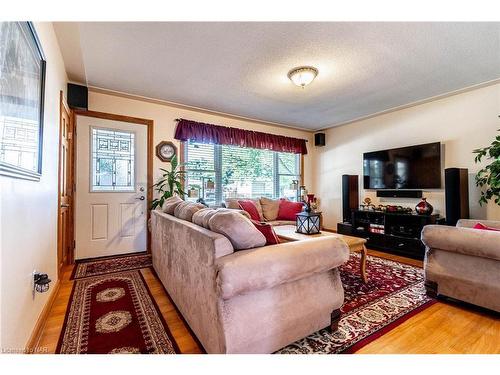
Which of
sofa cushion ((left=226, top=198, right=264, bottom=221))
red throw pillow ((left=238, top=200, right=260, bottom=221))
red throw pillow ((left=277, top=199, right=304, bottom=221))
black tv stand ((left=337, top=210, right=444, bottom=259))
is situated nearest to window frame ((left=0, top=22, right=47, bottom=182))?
sofa cushion ((left=226, top=198, right=264, bottom=221))

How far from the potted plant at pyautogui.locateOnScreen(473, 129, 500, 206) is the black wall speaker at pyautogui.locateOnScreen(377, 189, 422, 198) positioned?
0.76 metres

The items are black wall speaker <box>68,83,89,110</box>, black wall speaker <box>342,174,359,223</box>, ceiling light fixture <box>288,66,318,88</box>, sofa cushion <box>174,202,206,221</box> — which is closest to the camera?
sofa cushion <box>174,202,206,221</box>

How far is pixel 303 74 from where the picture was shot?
2707 mm

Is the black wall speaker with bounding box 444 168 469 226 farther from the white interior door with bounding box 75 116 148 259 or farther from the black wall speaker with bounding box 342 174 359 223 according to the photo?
the white interior door with bounding box 75 116 148 259

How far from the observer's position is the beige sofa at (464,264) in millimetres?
1687

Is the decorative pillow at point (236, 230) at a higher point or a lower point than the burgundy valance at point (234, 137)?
lower

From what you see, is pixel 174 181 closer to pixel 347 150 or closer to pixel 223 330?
pixel 223 330

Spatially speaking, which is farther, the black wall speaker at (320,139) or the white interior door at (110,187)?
the black wall speaker at (320,139)

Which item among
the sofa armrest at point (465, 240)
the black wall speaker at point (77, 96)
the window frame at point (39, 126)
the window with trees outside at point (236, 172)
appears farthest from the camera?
the window with trees outside at point (236, 172)

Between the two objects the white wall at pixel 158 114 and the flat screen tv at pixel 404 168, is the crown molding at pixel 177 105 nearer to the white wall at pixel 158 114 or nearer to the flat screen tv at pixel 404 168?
the white wall at pixel 158 114

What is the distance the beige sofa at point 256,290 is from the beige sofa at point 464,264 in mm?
1010

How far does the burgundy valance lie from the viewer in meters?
3.99

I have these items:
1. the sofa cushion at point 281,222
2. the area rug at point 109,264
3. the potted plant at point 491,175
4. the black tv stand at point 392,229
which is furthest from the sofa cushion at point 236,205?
the potted plant at point 491,175
